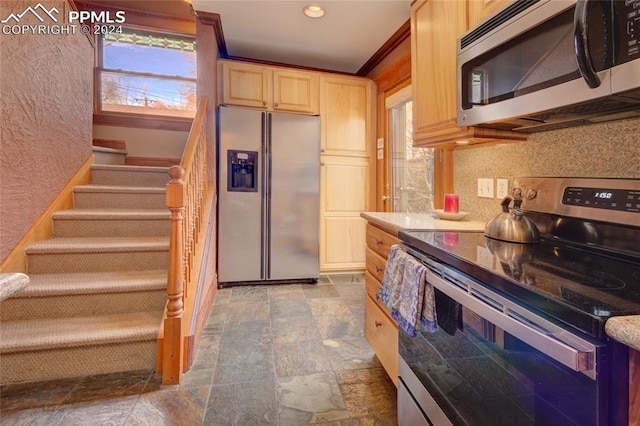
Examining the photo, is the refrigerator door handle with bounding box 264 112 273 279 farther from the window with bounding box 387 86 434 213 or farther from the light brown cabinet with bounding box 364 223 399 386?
Answer: the light brown cabinet with bounding box 364 223 399 386

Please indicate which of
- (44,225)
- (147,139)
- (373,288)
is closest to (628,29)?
(373,288)

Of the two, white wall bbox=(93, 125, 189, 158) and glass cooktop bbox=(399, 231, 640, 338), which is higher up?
white wall bbox=(93, 125, 189, 158)

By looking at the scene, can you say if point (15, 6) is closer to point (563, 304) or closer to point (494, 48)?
point (494, 48)

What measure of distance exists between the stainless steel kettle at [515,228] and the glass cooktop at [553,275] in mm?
28

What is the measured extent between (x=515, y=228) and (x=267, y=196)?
233cm

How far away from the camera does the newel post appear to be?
1.62m

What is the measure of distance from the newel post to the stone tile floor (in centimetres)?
9

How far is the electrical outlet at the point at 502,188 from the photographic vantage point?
1.53m

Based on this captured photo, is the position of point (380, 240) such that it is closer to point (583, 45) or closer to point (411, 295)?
point (411, 295)

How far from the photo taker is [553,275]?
0.75 meters

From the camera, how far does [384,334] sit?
1.59 meters

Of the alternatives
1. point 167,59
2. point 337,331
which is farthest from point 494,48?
point 167,59

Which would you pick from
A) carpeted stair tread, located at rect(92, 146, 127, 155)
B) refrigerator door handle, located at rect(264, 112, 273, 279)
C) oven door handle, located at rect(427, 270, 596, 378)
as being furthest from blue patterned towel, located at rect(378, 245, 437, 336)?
carpeted stair tread, located at rect(92, 146, 127, 155)

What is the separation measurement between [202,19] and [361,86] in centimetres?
171
